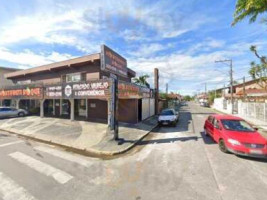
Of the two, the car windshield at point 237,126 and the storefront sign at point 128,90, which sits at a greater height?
the storefront sign at point 128,90

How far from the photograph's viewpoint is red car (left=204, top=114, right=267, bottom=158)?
21.7 ft

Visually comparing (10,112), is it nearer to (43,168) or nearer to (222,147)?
(43,168)

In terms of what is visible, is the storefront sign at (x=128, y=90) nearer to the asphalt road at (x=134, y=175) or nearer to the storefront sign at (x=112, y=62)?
the storefront sign at (x=112, y=62)

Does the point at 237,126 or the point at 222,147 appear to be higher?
the point at 237,126

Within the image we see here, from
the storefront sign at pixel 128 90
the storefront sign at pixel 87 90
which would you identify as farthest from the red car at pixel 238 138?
the storefront sign at pixel 87 90

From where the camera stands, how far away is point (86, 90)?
1427 centimetres

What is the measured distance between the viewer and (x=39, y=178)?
521cm

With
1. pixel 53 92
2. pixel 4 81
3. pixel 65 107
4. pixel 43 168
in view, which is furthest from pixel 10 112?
pixel 43 168

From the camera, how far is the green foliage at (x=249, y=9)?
32.3 ft

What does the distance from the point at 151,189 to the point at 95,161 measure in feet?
10.4

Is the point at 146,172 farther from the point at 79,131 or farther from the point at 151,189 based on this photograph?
the point at 79,131

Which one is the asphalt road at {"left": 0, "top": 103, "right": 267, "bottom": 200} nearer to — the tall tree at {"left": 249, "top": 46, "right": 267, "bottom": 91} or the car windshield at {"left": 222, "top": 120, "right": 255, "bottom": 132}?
the car windshield at {"left": 222, "top": 120, "right": 255, "bottom": 132}

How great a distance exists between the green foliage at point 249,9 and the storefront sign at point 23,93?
19487mm

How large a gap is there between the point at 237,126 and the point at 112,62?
7891mm
